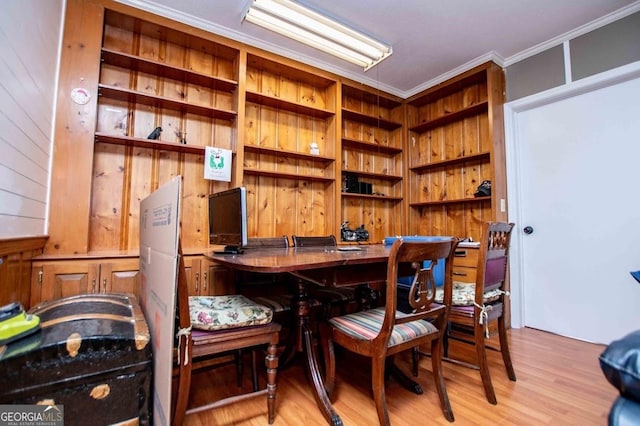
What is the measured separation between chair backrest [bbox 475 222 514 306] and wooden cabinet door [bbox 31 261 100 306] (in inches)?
84.9

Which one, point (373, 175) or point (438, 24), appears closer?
point (438, 24)

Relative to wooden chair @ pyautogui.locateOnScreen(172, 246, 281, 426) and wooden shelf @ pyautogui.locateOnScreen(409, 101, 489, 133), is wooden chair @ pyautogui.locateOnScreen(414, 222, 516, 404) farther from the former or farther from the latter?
wooden shelf @ pyautogui.locateOnScreen(409, 101, 489, 133)

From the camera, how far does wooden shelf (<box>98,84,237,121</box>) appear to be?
2.17 meters

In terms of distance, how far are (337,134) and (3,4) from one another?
241cm

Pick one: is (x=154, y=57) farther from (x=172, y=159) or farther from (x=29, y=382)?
(x=29, y=382)

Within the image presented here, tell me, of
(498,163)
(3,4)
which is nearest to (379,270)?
(3,4)

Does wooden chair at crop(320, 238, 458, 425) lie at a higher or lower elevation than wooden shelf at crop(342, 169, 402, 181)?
lower

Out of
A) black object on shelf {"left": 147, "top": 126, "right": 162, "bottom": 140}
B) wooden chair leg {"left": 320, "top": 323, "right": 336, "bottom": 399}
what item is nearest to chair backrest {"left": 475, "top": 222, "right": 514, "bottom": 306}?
wooden chair leg {"left": 320, "top": 323, "right": 336, "bottom": 399}

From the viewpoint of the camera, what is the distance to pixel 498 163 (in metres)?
2.89

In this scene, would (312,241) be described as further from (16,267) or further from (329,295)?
(16,267)

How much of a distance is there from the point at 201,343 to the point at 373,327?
75 cm

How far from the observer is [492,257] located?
1666 millimetres

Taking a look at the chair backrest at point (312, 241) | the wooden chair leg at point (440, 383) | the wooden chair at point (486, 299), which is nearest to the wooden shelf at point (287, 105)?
the chair backrest at point (312, 241)

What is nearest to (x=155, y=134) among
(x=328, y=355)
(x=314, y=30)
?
(x=314, y=30)
